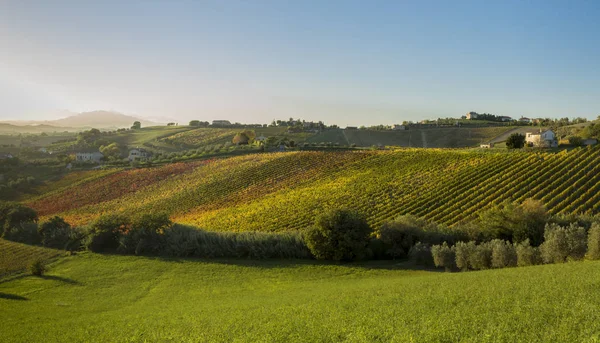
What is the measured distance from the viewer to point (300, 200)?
54.9 metres

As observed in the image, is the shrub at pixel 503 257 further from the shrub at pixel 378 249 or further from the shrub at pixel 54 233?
the shrub at pixel 54 233

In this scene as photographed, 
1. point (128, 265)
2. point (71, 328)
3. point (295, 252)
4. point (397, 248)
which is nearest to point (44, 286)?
point (128, 265)

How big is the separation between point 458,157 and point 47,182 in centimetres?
8109

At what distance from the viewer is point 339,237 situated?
102 ft

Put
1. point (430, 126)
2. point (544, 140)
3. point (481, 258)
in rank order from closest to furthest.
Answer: point (481, 258)
point (544, 140)
point (430, 126)

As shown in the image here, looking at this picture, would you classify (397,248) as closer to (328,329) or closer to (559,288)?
(559,288)

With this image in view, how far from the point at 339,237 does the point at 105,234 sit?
878 inches

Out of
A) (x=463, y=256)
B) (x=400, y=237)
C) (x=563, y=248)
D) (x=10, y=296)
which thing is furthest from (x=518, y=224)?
(x=10, y=296)

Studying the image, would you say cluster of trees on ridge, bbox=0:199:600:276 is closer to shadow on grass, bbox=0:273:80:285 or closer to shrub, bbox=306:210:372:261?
shrub, bbox=306:210:372:261

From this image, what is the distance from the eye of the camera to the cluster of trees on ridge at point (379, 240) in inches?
963

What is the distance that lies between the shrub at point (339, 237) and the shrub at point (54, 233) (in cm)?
2481

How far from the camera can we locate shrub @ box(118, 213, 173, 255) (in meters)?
35.3

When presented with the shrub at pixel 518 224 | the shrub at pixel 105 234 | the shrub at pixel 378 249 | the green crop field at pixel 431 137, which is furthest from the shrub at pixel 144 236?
the green crop field at pixel 431 137

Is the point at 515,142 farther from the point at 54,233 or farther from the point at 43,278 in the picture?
the point at 43,278
